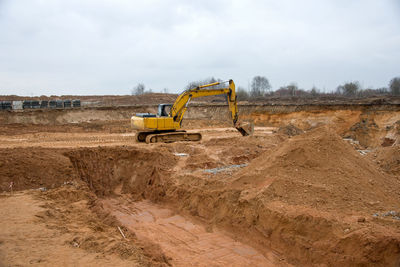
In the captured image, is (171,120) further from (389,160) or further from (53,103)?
(53,103)

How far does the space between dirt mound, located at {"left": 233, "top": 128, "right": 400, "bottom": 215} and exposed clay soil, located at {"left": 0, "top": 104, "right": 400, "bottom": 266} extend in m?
0.03

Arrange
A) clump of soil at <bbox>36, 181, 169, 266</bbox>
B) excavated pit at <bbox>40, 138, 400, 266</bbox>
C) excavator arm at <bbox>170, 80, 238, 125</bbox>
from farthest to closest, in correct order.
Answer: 1. excavator arm at <bbox>170, 80, 238, 125</bbox>
2. excavated pit at <bbox>40, 138, 400, 266</bbox>
3. clump of soil at <bbox>36, 181, 169, 266</bbox>

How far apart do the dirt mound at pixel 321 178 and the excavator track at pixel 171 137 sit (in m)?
8.03

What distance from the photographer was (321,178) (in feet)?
25.0

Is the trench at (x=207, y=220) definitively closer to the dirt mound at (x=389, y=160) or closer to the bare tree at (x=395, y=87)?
the dirt mound at (x=389, y=160)

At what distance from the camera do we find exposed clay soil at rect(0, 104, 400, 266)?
545 centimetres

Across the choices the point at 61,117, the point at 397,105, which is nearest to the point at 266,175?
the point at 397,105

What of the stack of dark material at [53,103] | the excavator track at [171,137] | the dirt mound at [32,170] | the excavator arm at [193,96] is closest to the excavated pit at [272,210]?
the dirt mound at [32,170]

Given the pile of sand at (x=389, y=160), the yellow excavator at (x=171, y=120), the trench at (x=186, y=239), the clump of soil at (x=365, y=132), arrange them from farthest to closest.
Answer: the clump of soil at (x=365, y=132) < the yellow excavator at (x=171, y=120) < the pile of sand at (x=389, y=160) < the trench at (x=186, y=239)

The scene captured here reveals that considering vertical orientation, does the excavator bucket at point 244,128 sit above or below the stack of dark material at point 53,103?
below

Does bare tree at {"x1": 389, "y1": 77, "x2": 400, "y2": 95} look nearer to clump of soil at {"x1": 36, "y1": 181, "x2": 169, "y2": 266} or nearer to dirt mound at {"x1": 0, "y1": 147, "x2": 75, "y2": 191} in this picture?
dirt mound at {"x1": 0, "y1": 147, "x2": 75, "y2": 191}

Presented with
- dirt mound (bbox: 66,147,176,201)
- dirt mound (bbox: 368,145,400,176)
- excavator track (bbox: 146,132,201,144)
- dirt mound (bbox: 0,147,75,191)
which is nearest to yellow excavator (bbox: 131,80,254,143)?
excavator track (bbox: 146,132,201,144)

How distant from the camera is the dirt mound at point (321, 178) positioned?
6.93 m

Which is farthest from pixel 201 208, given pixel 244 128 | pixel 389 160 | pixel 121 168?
pixel 244 128
